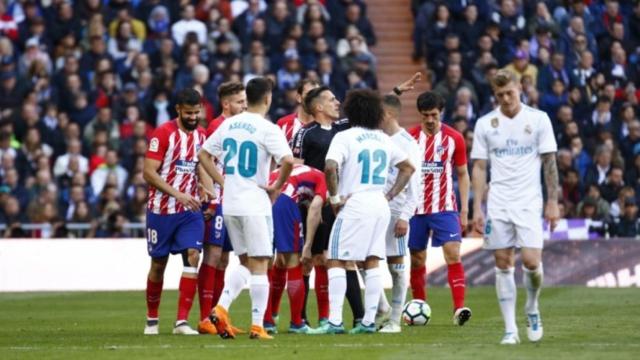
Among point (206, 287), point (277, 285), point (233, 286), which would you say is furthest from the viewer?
point (206, 287)

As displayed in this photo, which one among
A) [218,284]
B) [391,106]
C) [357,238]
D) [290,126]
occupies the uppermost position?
[391,106]

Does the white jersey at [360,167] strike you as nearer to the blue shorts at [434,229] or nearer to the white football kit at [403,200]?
the white football kit at [403,200]

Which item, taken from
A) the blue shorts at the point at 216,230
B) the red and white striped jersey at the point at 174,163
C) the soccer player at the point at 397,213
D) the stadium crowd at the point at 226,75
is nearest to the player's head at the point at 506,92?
the soccer player at the point at 397,213

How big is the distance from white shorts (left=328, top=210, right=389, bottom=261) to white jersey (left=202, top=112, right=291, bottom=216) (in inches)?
29.2

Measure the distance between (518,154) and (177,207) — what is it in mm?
3840

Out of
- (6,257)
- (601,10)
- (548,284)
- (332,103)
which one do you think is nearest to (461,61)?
(601,10)

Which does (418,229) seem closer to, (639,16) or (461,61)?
(461,61)

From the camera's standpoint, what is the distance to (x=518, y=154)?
50.8 feet

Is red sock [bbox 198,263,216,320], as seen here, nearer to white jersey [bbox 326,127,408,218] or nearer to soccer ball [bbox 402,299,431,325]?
soccer ball [bbox 402,299,431,325]

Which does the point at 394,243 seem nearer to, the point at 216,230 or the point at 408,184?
the point at 408,184

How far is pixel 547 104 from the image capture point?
3192cm

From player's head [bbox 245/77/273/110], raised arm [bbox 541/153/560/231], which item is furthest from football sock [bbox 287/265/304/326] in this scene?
raised arm [bbox 541/153/560/231]

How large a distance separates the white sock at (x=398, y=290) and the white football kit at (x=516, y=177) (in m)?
2.32

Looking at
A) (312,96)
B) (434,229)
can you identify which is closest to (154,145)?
(312,96)
